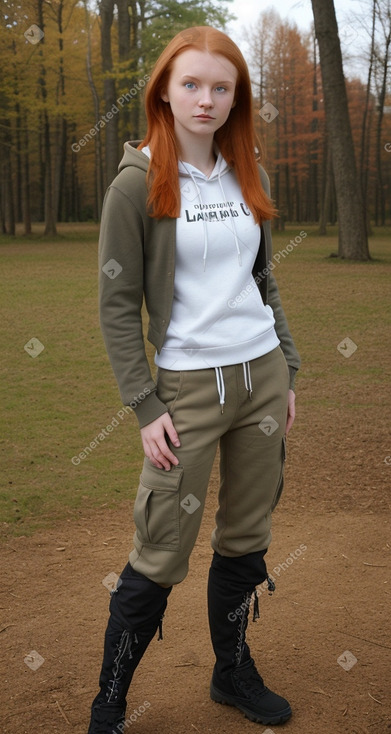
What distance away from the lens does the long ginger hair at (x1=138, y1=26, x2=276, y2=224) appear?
223 centimetres

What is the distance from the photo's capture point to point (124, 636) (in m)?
2.41

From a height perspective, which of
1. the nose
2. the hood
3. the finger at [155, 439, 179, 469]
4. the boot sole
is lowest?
the boot sole

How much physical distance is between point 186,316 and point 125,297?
0.18 metres

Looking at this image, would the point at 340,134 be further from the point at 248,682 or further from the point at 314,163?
the point at 314,163

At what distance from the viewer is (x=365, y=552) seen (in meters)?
4.05

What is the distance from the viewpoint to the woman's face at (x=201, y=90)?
2.23m

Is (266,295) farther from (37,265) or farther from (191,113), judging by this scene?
(37,265)

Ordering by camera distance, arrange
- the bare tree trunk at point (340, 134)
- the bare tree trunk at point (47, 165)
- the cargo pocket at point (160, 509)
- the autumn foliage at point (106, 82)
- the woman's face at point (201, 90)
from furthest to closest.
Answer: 1. the bare tree trunk at point (47, 165)
2. the autumn foliage at point (106, 82)
3. the bare tree trunk at point (340, 134)
4. the cargo pocket at point (160, 509)
5. the woman's face at point (201, 90)

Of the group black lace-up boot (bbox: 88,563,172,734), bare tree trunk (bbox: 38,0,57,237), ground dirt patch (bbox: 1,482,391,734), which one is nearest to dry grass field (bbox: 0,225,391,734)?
ground dirt patch (bbox: 1,482,391,734)

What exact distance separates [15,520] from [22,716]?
1952 mm

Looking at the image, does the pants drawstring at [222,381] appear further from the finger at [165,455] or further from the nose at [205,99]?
the nose at [205,99]

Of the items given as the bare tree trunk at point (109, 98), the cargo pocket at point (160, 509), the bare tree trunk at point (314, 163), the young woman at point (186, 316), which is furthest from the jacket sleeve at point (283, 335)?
the bare tree trunk at point (314, 163)

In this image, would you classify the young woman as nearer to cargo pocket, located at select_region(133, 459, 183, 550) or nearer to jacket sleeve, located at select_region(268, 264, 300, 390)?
cargo pocket, located at select_region(133, 459, 183, 550)

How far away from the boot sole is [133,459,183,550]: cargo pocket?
760 millimetres
